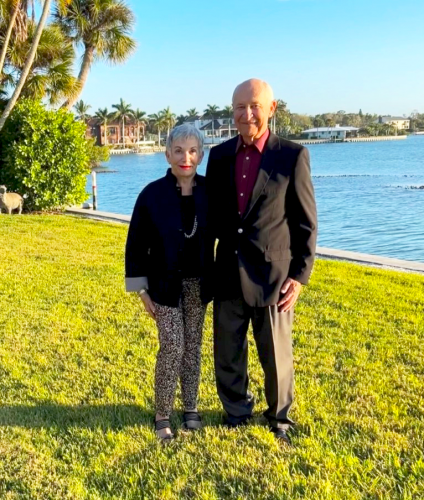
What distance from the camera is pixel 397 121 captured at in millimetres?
168000

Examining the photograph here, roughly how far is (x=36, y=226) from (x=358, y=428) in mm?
9717

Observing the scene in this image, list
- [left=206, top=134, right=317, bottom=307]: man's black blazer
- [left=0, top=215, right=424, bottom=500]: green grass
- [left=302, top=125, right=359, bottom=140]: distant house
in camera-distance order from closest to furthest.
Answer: [left=0, top=215, right=424, bottom=500]: green grass, [left=206, top=134, right=317, bottom=307]: man's black blazer, [left=302, top=125, right=359, bottom=140]: distant house

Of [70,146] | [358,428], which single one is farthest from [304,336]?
[70,146]

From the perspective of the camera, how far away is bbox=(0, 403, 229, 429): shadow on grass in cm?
338

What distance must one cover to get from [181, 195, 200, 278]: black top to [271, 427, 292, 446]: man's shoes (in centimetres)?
102

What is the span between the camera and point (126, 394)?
3.78 meters

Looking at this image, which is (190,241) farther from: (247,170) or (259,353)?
(259,353)

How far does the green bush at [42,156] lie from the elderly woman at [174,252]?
1224 centimetres

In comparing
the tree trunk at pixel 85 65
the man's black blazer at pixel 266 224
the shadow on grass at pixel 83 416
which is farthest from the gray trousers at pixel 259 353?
the tree trunk at pixel 85 65

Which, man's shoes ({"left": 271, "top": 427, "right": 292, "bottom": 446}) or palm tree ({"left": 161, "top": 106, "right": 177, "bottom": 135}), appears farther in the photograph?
palm tree ({"left": 161, "top": 106, "right": 177, "bottom": 135})

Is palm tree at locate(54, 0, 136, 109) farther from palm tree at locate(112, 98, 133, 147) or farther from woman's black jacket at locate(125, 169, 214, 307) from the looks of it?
palm tree at locate(112, 98, 133, 147)

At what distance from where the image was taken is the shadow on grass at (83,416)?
11.1 feet

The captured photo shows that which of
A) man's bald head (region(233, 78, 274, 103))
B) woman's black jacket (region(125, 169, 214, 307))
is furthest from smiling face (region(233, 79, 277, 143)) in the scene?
woman's black jacket (region(125, 169, 214, 307))

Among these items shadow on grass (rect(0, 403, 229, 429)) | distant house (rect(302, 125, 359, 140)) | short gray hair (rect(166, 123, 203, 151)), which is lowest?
shadow on grass (rect(0, 403, 229, 429))
